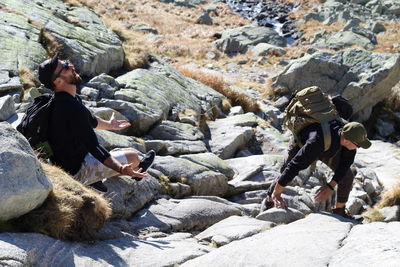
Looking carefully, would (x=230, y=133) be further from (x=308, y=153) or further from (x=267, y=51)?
(x=267, y=51)

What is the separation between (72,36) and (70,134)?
8.96 meters

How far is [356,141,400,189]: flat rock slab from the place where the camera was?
15.3 meters

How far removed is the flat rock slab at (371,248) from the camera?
5.21 meters

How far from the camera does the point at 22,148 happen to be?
5.87m

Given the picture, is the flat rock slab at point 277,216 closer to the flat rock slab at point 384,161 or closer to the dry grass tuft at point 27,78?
the dry grass tuft at point 27,78

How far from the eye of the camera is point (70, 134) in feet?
23.3

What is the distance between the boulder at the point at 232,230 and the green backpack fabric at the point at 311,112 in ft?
4.93

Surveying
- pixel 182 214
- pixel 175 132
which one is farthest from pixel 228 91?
pixel 182 214

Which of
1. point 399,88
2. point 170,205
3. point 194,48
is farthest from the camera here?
point 194,48

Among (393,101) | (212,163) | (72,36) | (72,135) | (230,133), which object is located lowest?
(393,101)

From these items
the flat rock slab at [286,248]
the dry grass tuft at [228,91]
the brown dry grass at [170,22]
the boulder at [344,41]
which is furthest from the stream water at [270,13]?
the flat rock slab at [286,248]

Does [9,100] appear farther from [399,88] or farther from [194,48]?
[194,48]

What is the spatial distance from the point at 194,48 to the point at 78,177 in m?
28.4

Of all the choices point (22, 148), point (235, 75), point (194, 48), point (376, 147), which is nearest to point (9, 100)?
point (22, 148)
